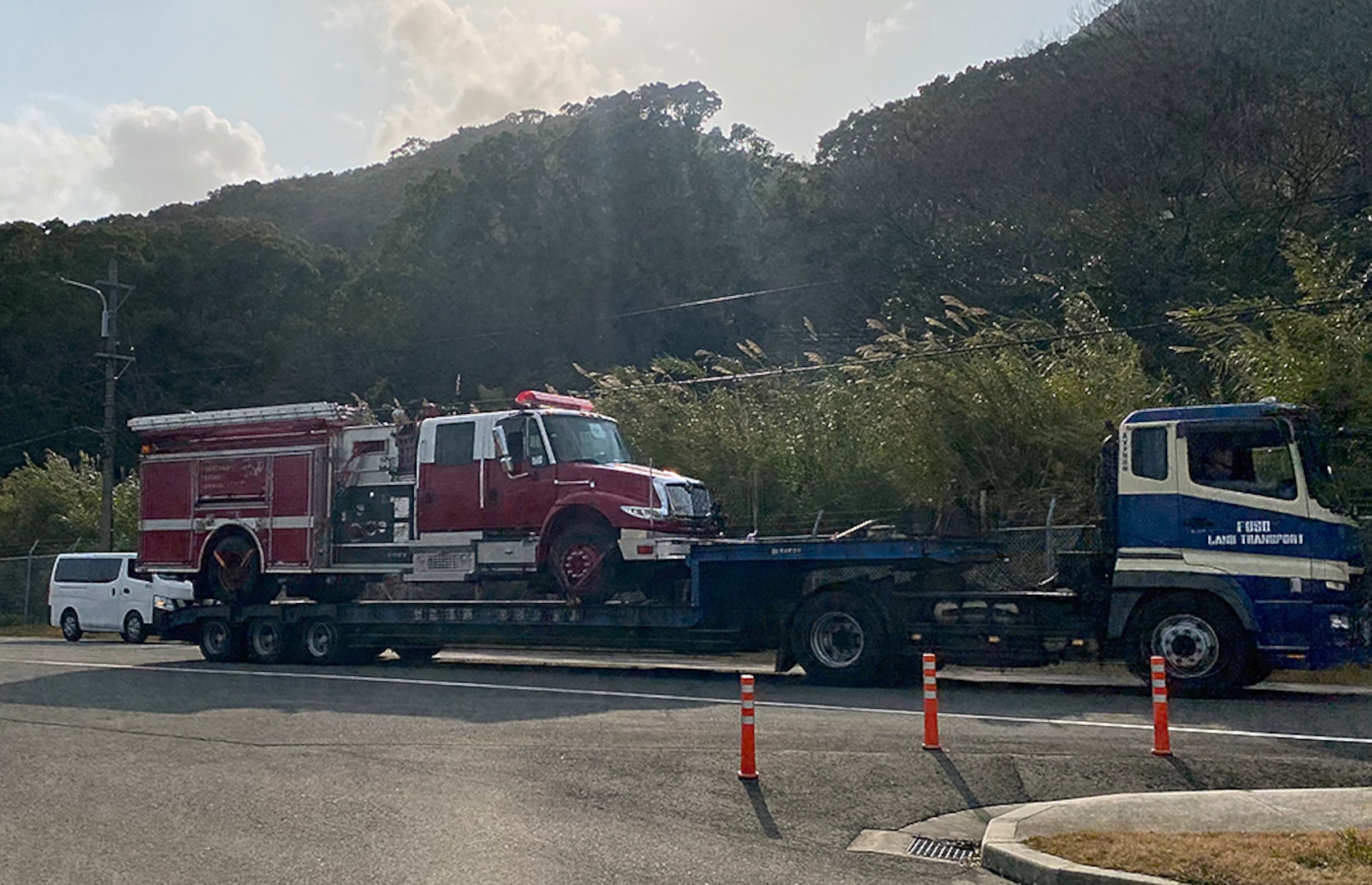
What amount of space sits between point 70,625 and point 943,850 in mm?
28135

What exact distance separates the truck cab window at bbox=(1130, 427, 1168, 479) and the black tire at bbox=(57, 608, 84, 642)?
25.5 metres

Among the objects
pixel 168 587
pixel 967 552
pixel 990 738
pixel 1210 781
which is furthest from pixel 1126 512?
pixel 168 587

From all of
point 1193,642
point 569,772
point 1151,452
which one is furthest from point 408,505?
point 1193,642

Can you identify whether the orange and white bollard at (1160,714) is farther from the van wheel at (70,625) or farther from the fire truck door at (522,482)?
the van wheel at (70,625)

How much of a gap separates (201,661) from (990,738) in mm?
14527

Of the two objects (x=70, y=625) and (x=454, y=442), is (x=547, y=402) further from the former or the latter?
(x=70, y=625)

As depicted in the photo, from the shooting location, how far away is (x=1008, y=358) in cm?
2242

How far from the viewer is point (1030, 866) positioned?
7164mm

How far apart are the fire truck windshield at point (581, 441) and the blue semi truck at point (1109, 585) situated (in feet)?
6.27

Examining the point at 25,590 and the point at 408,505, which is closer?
the point at 408,505

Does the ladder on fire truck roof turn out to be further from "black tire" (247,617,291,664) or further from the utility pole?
the utility pole

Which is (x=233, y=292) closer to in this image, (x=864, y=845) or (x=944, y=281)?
(x=944, y=281)

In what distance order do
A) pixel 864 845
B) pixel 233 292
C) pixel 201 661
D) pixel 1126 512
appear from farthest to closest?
→ pixel 233 292
pixel 201 661
pixel 1126 512
pixel 864 845

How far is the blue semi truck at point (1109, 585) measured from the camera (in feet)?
44.2
